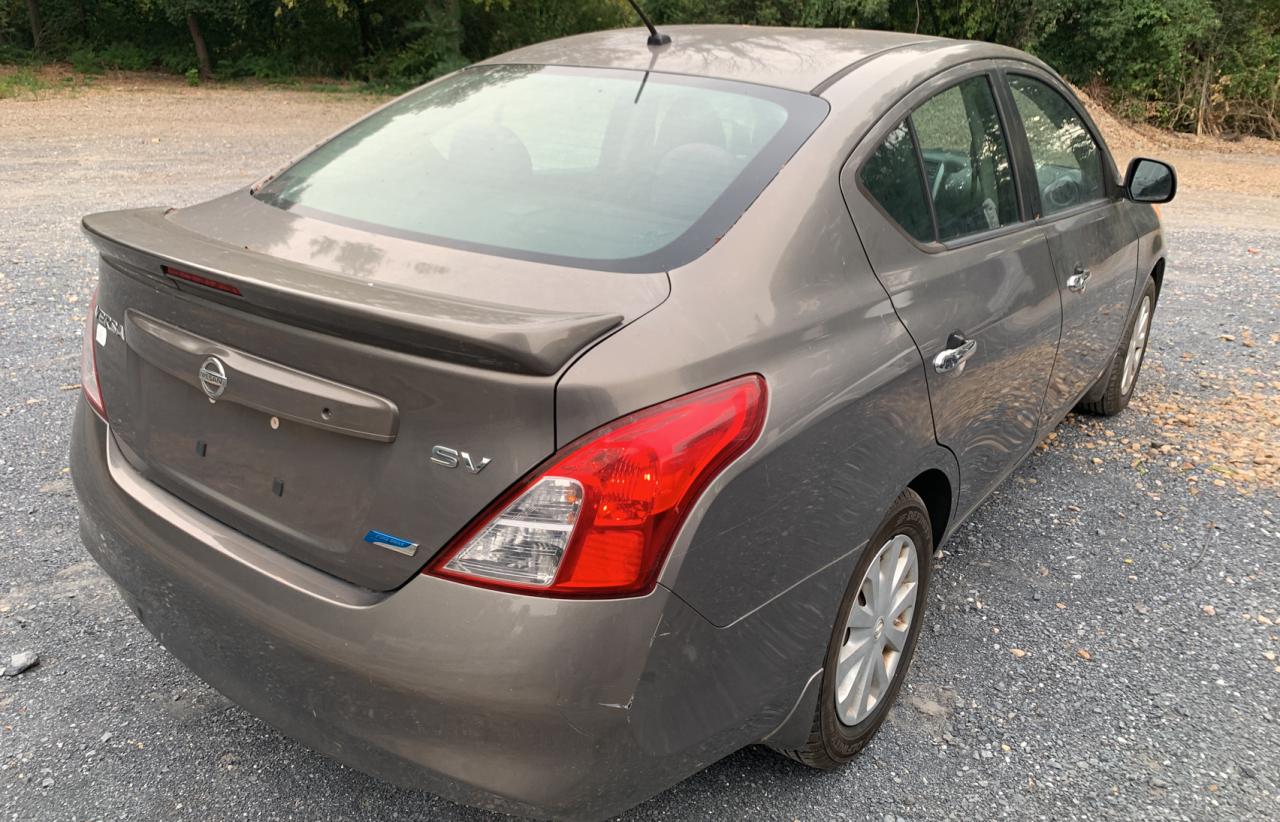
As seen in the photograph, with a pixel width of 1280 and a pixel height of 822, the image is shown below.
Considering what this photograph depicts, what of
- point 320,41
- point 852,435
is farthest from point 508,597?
point 320,41

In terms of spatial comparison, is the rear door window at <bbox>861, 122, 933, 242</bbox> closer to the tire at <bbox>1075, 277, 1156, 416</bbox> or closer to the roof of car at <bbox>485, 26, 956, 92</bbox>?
the roof of car at <bbox>485, 26, 956, 92</bbox>

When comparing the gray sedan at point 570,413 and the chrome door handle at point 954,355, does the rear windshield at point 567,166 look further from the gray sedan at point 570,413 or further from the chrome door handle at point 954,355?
the chrome door handle at point 954,355

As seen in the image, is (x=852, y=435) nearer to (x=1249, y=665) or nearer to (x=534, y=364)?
(x=534, y=364)

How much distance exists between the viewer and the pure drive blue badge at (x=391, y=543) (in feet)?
5.52

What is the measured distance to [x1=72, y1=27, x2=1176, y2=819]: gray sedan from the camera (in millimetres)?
1620

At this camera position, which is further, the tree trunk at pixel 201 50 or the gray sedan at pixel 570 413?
the tree trunk at pixel 201 50

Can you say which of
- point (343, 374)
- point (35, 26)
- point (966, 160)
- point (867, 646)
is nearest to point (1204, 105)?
point (966, 160)

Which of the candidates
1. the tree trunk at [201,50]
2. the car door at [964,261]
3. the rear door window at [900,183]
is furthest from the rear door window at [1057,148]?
the tree trunk at [201,50]

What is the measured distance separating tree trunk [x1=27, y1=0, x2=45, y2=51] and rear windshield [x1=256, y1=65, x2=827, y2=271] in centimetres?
2512

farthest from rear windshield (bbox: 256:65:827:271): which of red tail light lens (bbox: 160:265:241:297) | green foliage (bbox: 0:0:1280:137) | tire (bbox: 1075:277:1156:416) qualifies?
green foliage (bbox: 0:0:1280:137)

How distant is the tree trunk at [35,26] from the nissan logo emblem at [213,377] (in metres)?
25.9

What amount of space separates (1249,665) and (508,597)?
8.21 feet

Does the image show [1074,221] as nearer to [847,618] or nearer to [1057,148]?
[1057,148]

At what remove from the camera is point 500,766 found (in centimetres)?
166
